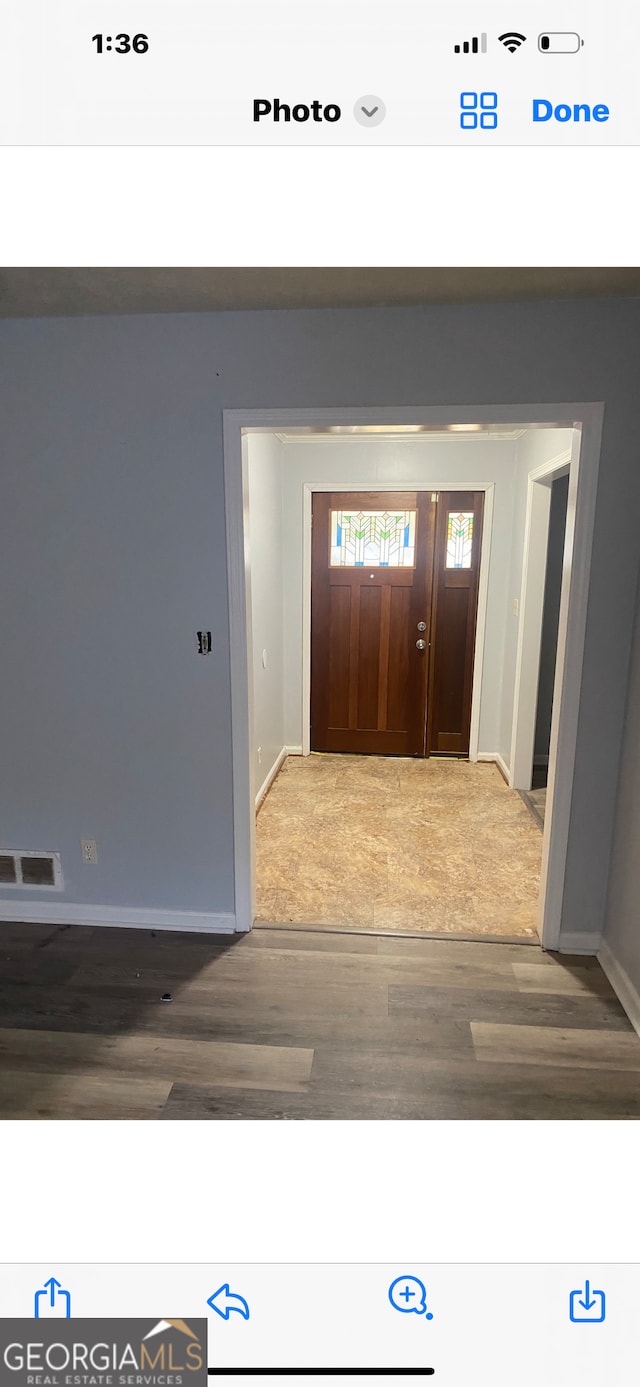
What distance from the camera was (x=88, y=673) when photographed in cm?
246

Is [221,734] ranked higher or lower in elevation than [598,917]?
higher

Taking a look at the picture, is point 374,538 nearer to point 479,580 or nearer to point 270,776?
point 479,580

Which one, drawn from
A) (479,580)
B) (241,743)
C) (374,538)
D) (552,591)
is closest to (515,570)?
(479,580)

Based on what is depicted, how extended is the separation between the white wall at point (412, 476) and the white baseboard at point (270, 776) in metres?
0.82

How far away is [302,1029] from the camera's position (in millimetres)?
2031

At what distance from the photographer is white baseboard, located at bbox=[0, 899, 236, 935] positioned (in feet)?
8.48

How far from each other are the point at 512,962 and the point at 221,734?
Answer: 1.39 m

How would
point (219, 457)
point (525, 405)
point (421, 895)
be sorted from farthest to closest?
1. point (421, 895)
2. point (219, 457)
3. point (525, 405)

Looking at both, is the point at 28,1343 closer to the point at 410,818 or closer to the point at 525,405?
the point at 525,405
